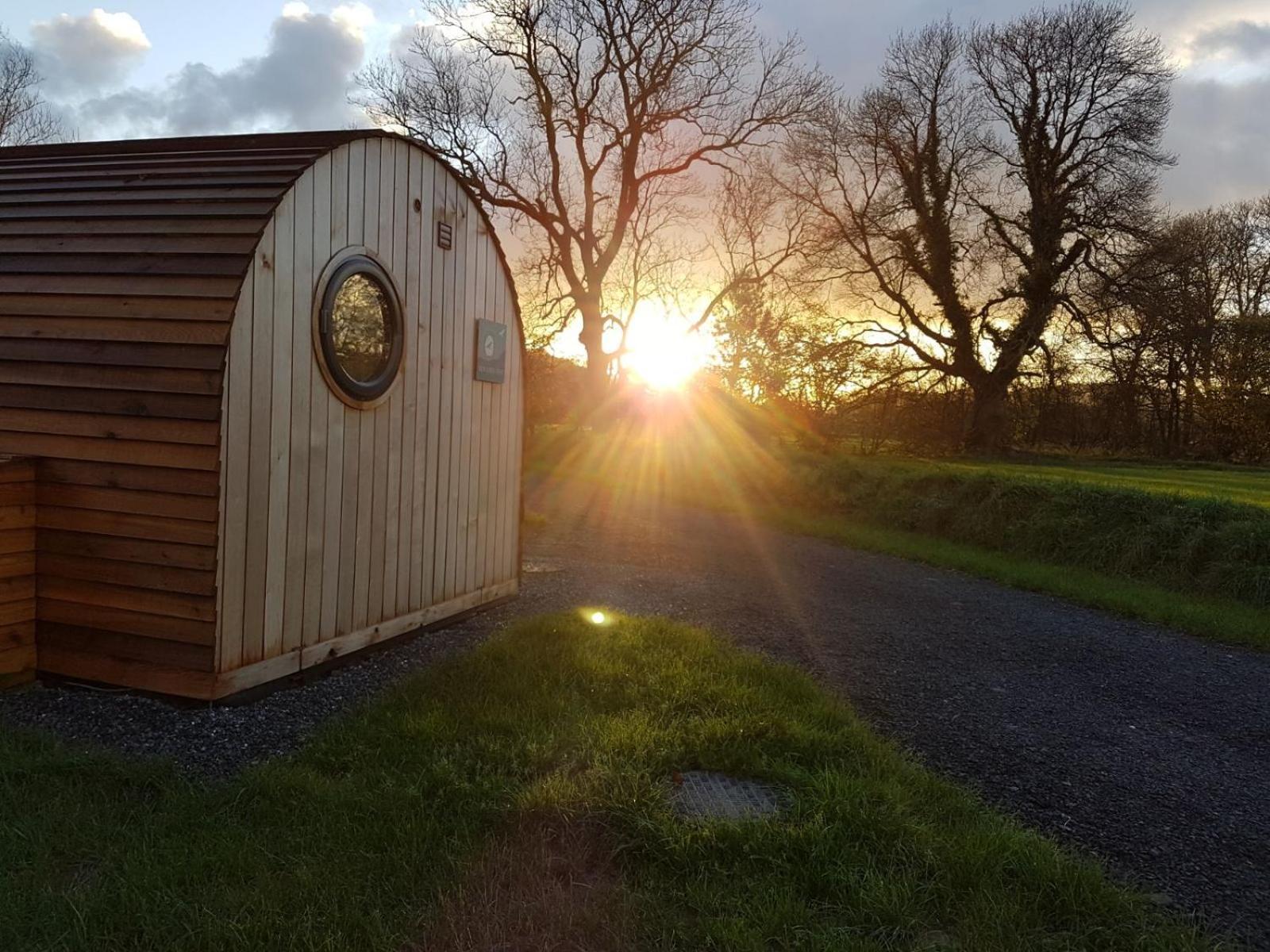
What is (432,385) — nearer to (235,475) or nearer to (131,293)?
(235,475)

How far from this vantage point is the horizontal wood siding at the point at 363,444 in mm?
4465

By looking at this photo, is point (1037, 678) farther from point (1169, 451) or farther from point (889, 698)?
point (1169, 451)

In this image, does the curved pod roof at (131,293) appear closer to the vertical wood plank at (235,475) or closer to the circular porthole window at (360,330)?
the vertical wood plank at (235,475)

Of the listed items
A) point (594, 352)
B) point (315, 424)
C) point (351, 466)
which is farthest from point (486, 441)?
point (594, 352)

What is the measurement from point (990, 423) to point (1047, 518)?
12.2 metres

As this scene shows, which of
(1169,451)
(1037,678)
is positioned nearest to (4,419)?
(1037,678)

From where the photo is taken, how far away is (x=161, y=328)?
430 cm

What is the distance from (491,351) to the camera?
6906mm

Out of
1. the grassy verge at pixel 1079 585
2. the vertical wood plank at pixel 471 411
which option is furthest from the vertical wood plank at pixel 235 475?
the grassy verge at pixel 1079 585

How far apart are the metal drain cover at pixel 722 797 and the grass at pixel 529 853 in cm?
8

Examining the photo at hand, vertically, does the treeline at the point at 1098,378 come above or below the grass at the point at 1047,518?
above

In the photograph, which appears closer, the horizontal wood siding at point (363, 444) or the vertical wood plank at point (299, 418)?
the horizontal wood siding at point (363, 444)

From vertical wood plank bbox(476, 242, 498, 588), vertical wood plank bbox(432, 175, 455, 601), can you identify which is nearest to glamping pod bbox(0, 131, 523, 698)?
vertical wood plank bbox(432, 175, 455, 601)

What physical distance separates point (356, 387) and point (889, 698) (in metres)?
4.02
